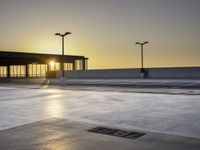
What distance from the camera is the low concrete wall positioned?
146 feet

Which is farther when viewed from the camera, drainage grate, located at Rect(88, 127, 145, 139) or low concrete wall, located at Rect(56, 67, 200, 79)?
low concrete wall, located at Rect(56, 67, 200, 79)

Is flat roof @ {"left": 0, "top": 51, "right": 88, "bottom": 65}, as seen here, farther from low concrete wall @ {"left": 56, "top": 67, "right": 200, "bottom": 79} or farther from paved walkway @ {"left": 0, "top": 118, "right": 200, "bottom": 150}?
paved walkway @ {"left": 0, "top": 118, "right": 200, "bottom": 150}

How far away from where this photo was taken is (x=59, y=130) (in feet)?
23.3

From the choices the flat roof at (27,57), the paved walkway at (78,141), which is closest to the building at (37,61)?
the flat roof at (27,57)

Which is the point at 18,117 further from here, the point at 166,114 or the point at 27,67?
the point at 27,67

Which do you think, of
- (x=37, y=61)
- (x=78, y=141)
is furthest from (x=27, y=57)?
(x=78, y=141)

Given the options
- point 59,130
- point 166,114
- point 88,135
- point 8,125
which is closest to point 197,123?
point 166,114

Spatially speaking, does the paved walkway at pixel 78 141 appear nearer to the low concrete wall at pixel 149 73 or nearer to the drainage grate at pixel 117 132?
the drainage grate at pixel 117 132

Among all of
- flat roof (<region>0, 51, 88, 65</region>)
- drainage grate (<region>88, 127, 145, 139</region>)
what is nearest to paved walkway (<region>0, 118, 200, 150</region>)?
drainage grate (<region>88, 127, 145, 139</region>)

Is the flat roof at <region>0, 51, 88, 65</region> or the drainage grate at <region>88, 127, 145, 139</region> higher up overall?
the flat roof at <region>0, 51, 88, 65</region>

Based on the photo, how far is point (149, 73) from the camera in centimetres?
5081

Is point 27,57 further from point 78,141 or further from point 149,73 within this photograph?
point 78,141

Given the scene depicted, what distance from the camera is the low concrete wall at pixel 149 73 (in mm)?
44375

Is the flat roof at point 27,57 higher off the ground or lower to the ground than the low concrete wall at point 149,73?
higher
